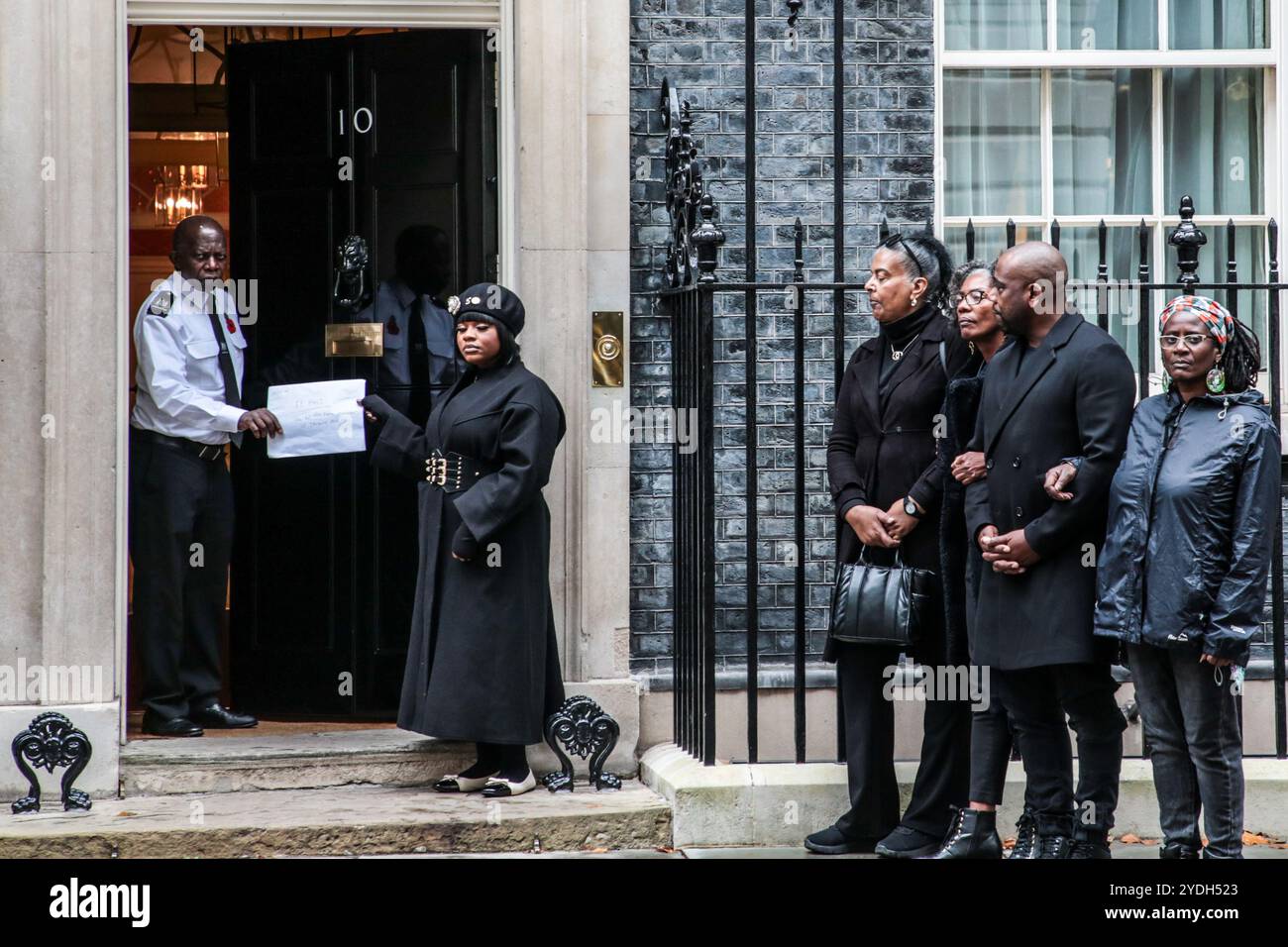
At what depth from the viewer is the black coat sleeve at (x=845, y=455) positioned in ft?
22.1

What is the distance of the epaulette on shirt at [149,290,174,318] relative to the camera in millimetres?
8078

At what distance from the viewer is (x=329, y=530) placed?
28.1 feet

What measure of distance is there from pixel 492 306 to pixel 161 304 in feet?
5.69

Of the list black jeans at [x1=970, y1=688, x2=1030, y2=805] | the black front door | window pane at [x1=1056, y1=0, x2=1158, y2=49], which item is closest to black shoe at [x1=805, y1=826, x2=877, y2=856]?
black jeans at [x1=970, y1=688, x2=1030, y2=805]

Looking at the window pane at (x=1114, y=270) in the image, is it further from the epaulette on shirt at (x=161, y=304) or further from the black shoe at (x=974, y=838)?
the epaulette on shirt at (x=161, y=304)

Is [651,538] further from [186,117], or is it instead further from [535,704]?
[186,117]

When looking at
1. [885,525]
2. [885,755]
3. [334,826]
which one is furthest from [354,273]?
[885,755]

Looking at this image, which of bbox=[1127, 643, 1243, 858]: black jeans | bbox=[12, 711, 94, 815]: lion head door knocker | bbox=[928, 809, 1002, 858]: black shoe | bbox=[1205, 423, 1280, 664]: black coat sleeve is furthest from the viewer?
bbox=[12, 711, 94, 815]: lion head door knocker

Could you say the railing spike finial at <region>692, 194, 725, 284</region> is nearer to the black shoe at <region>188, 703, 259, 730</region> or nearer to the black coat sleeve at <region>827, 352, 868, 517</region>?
the black coat sleeve at <region>827, 352, 868, 517</region>

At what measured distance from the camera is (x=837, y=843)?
22.1 feet

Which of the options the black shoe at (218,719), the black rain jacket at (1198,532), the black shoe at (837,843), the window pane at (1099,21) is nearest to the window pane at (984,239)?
the window pane at (1099,21)

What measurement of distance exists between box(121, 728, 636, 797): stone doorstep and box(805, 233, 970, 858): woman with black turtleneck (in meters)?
1.44

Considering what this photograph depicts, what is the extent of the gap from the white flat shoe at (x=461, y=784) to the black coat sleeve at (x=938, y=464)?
7.35 ft
